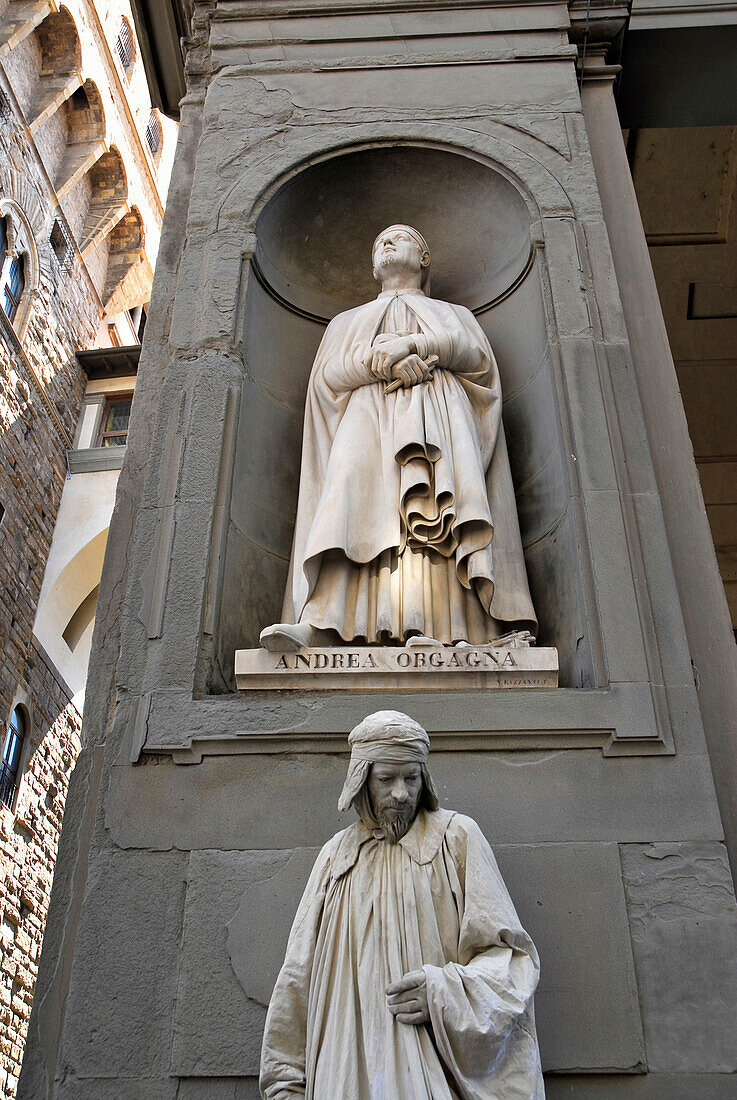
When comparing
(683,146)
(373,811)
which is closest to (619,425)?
(373,811)

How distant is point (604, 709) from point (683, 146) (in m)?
8.26

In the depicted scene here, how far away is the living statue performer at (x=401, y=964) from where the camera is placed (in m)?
2.47

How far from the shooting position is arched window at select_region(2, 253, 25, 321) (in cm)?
1772

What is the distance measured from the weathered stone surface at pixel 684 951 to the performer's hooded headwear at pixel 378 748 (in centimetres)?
107

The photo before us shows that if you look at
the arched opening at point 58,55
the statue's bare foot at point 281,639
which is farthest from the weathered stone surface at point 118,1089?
the arched opening at point 58,55

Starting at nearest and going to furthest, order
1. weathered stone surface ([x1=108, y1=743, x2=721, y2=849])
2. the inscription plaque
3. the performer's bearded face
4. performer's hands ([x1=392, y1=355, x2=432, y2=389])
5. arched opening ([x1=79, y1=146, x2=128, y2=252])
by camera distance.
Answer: the performer's bearded face, weathered stone surface ([x1=108, y1=743, x2=721, y2=849]), the inscription plaque, performer's hands ([x1=392, y1=355, x2=432, y2=389]), arched opening ([x1=79, y1=146, x2=128, y2=252])

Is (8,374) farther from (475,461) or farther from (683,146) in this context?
(475,461)

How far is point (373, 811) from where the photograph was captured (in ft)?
9.68

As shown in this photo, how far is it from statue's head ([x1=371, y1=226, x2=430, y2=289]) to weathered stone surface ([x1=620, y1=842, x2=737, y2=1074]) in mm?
3828

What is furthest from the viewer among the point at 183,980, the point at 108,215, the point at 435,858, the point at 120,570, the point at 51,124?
the point at 108,215

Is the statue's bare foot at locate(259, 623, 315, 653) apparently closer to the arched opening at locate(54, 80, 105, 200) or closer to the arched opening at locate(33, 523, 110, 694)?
the arched opening at locate(33, 523, 110, 694)

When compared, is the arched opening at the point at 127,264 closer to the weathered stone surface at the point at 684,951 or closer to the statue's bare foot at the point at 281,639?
the statue's bare foot at the point at 281,639

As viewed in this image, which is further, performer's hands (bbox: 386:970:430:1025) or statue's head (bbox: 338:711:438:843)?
statue's head (bbox: 338:711:438:843)

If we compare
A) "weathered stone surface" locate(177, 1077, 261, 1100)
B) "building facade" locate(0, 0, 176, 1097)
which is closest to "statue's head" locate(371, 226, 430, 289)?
"weathered stone surface" locate(177, 1077, 261, 1100)
